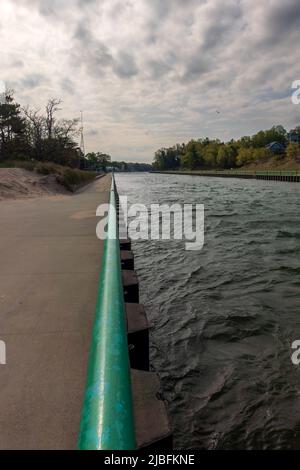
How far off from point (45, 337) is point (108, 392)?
5.63 ft

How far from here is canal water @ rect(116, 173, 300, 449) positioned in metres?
3.05

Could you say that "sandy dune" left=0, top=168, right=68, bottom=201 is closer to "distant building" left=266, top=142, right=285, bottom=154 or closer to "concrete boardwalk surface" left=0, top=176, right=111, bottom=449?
"concrete boardwalk surface" left=0, top=176, right=111, bottom=449

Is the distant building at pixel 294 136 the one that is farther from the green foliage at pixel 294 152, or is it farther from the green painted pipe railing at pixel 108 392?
the green painted pipe railing at pixel 108 392

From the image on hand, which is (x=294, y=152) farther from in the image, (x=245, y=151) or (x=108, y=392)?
(x=108, y=392)

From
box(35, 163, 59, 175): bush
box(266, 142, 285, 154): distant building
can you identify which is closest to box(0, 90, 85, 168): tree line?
box(35, 163, 59, 175): bush

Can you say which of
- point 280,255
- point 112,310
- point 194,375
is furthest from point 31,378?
point 280,255

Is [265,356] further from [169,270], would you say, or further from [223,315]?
[169,270]

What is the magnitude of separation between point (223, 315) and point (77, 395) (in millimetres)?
3572

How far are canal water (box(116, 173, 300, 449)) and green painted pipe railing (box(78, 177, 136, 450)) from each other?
5.23 ft

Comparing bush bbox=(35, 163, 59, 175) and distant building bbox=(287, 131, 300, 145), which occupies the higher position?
distant building bbox=(287, 131, 300, 145)

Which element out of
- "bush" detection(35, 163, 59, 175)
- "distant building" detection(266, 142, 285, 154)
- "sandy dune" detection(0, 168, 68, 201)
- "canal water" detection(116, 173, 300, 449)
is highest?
"distant building" detection(266, 142, 285, 154)

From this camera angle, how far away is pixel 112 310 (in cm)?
222

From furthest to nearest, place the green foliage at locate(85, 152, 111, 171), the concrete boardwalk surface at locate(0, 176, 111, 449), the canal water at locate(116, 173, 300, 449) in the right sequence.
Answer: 1. the green foliage at locate(85, 152, 111, 171)
2. the canal water at locate(116, 173, 300, 449)
3. the concrete boardwalk surface at locate(0, 176, 111, 449)

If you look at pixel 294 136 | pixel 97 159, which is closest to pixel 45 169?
pixel 294 136
